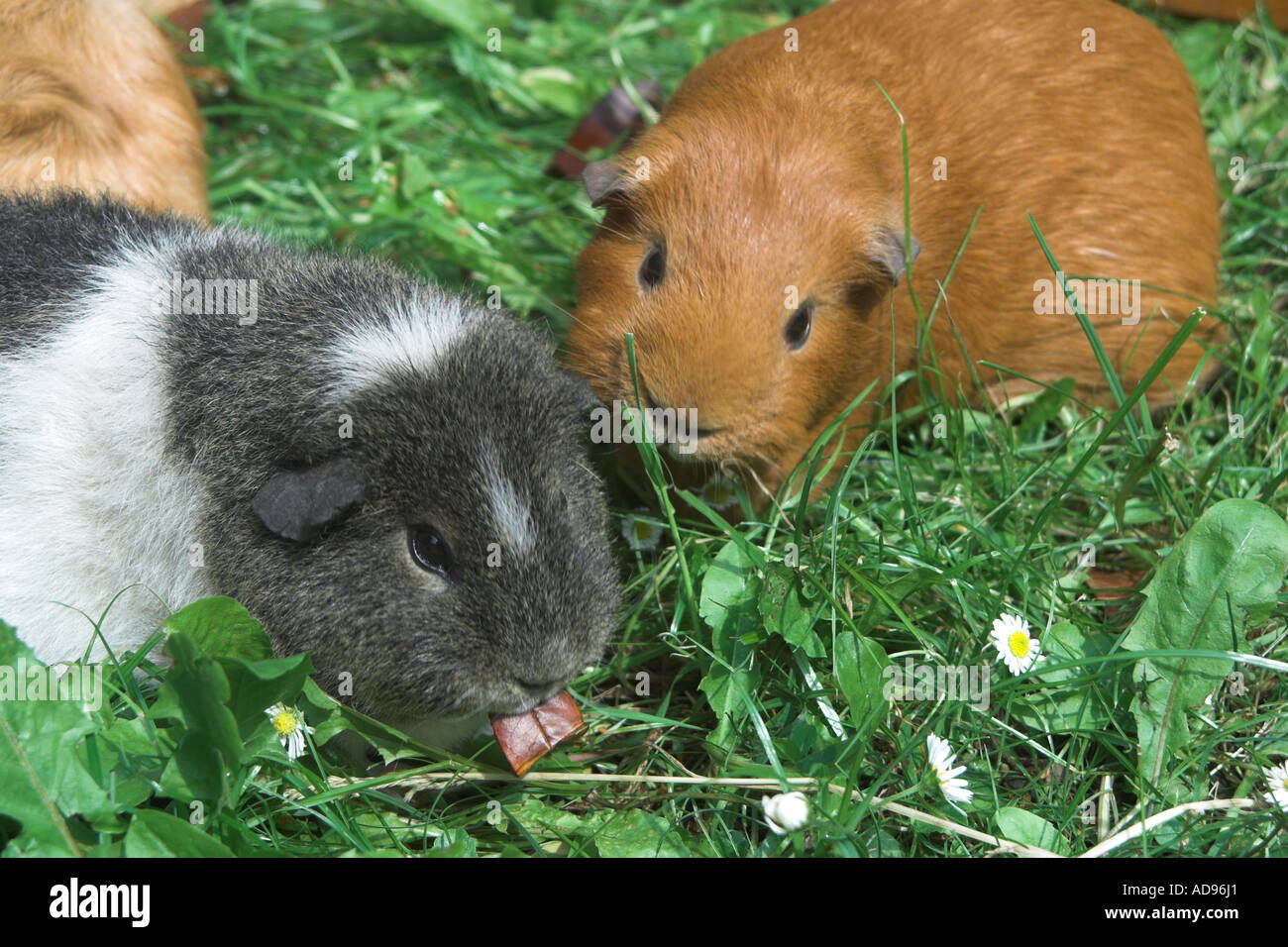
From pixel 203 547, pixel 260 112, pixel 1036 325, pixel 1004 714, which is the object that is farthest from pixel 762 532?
pixel 260 112

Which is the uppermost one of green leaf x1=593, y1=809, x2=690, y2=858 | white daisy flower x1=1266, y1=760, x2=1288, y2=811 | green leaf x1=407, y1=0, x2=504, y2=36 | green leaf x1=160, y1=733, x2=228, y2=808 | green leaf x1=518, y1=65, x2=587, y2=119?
green leaf x1=407, y1=0, x2=504, y2=36

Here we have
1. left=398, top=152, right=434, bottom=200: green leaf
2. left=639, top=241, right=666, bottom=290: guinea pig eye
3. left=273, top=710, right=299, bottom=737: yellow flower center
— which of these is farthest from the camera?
left=398, top=152, right=434, bottom=200: green leaf

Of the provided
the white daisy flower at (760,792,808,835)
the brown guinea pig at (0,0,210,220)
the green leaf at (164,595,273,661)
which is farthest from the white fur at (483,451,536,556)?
the brown guinea pig at (0,0,210,220)

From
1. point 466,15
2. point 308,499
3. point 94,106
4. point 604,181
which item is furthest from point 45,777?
point 466,15

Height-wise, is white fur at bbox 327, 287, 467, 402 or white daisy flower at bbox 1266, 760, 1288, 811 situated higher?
white fur at bbox 327, 287, 467, 402

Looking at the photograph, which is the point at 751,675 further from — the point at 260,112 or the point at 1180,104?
the point at 260,112

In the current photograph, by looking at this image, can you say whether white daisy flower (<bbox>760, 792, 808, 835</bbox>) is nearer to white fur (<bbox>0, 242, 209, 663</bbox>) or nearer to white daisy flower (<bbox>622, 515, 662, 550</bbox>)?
white daisy flower (<bbox>622, 515, 662, 550</bbox>)

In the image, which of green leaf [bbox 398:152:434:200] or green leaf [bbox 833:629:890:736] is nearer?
green leaf [bbox 833:629:890:736]

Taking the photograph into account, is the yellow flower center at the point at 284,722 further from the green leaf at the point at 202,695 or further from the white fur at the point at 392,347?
the white fur at the point at 392,347

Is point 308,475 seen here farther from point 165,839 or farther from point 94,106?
point 94,106
